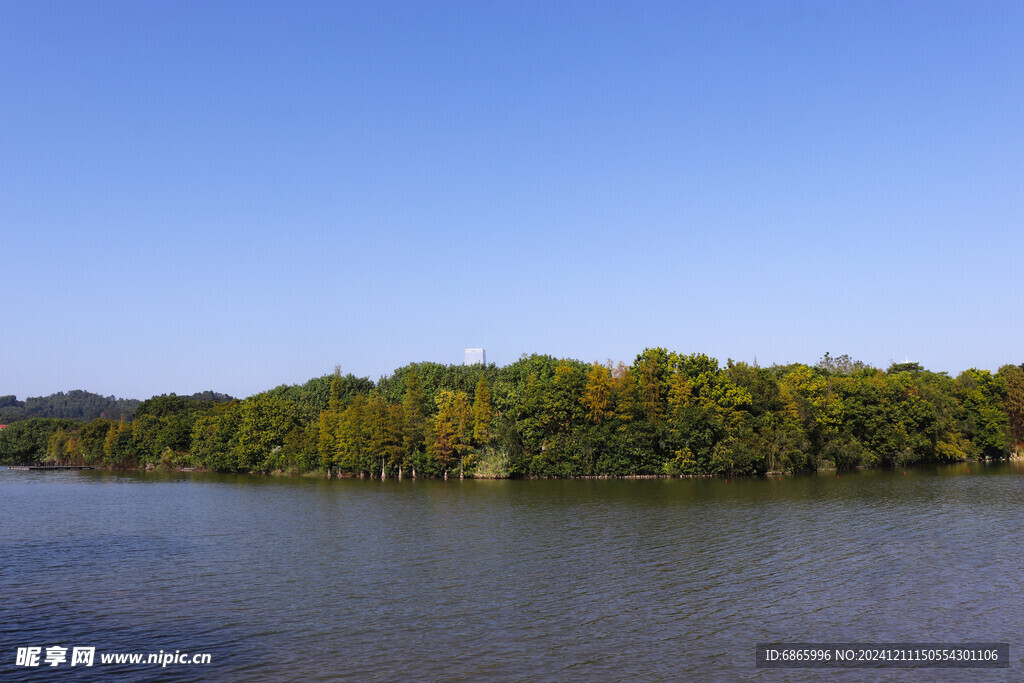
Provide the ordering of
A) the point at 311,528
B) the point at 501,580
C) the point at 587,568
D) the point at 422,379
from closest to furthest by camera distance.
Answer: the point at 501,580 → the point at 587,568 → the point at 311,528 → the point at 422,379

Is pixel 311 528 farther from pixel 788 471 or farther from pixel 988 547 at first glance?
pixel 788 471

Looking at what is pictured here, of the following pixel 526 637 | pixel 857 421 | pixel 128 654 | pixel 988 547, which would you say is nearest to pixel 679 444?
pixel 857 421

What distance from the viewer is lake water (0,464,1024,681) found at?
90.5ft

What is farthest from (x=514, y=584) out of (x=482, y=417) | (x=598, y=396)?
(x=598, y=396)

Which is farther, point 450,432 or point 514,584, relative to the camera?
point 450,432

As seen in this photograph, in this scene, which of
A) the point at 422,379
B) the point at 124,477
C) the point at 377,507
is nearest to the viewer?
the point at 377,507

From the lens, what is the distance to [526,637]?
98.0ft

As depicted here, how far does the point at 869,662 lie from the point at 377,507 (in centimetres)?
5268

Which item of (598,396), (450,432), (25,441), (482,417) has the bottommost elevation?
(450,432)

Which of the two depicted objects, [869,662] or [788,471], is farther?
[788,471]

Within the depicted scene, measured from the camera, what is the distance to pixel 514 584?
1523 inches

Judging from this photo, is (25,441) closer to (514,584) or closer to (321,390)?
(321,390)

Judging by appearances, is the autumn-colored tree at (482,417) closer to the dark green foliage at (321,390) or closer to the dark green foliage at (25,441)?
the dark green foliage at (321,390)

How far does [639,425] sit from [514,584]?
65805 millimetres
